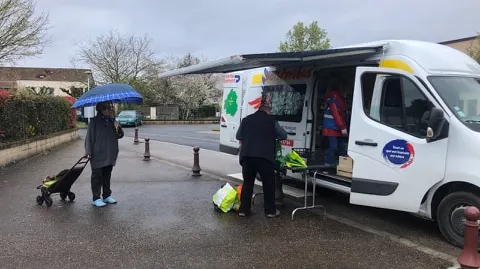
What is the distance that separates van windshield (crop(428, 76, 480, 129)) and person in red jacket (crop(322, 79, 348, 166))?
6.10ft

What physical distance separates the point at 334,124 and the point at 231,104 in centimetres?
317

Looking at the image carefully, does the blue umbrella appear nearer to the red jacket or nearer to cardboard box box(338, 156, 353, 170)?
the red jacket

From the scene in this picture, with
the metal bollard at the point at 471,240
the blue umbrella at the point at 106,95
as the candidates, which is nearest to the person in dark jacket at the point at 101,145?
the blue umbrella at the point at 106,95

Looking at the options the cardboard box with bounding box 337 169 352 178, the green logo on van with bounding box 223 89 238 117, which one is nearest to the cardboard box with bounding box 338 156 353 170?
the cardboard box with bounding box 337 169 352 178

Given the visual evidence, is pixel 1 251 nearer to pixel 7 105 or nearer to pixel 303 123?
pixel 303 123

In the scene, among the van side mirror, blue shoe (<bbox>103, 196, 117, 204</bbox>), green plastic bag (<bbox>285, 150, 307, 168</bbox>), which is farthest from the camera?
blue shoe (<bbox>103, 196, 117, 204</bbox>)

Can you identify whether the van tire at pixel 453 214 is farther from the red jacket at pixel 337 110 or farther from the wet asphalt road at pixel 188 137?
the wet asphalt road at pixel 188 137

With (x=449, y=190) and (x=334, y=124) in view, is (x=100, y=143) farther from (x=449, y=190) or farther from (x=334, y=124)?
(x=449, y=190)

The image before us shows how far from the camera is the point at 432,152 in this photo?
5184 millimetres

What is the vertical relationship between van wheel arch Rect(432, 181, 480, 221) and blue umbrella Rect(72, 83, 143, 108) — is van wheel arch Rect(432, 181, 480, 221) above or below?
below

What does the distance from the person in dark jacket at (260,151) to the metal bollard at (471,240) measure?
2.79 meters

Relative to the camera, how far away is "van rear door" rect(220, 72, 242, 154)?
9.48 m

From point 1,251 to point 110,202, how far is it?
2350 mm

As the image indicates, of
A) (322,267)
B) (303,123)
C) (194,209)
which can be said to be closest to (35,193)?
(194,209)
